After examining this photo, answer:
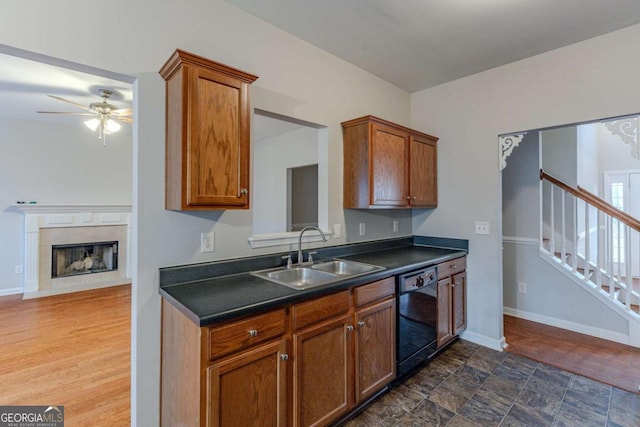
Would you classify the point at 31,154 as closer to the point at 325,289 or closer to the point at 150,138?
the point at 150,138

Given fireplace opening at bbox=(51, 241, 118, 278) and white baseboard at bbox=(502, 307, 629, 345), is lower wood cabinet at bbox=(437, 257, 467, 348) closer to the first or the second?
white baseboard at bbox=(502, 307, 629, 345)

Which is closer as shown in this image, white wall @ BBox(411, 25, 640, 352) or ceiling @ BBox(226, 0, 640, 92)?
ceiling @ BBox(226, 0, 640, 92)

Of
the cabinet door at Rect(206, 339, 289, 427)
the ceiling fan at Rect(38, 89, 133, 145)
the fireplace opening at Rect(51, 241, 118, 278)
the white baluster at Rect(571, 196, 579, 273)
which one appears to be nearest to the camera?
the cabinet door at Rect(206, 339, 289, 427)

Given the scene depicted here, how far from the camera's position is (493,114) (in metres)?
2.90

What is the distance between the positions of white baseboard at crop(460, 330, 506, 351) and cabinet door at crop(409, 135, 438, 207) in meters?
1.39

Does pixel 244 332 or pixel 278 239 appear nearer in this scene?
pixel 244 332

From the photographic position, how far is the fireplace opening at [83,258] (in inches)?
192

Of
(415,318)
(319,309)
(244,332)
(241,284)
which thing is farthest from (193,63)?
(415,318)

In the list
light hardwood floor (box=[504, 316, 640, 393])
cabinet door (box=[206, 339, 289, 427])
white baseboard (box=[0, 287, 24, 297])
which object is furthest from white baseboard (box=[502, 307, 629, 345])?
white baseboard (box=[0, 287, 24, 297])

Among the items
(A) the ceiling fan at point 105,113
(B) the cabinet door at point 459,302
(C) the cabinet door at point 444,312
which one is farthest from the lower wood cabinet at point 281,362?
(A) the ceiling fan at point 105,113

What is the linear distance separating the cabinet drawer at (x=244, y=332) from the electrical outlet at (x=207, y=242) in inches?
27.4

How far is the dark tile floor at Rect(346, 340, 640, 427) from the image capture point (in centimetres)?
190

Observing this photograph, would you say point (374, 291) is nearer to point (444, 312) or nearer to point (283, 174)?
point (444, 312)

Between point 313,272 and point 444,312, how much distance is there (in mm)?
1339
